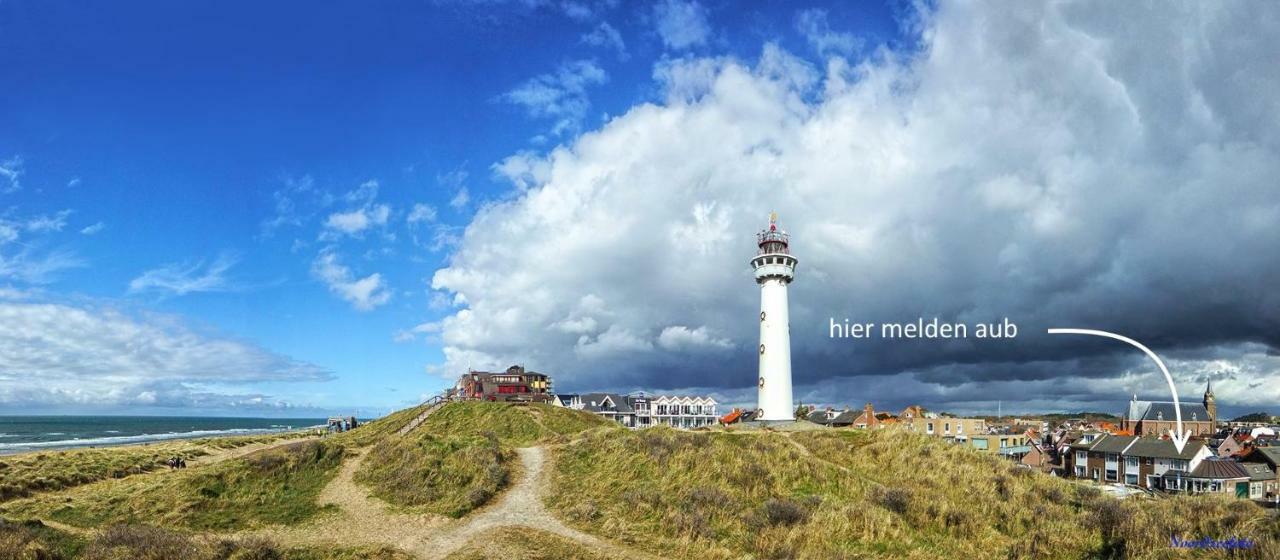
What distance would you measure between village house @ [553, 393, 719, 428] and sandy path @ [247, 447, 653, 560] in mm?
76932

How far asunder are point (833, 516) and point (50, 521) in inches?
1243

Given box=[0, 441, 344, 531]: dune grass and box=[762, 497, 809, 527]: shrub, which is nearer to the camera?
box=[762, 497, 809, 527]: shrub

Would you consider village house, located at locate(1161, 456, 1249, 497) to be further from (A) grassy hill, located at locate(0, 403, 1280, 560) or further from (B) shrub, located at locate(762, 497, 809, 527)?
(B) shrub, located at locate(762, 497, 809, 527)

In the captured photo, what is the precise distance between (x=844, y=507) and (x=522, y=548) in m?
13.5

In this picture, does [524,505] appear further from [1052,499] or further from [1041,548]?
[1052,499]

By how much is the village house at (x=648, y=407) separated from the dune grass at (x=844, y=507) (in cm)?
6985

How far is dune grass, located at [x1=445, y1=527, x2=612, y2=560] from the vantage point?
70.4 feet

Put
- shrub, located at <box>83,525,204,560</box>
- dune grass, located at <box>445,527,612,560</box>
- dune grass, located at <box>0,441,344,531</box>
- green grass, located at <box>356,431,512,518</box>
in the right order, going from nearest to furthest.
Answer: shrub, located at <box>83,525,204,560</box>, dune grass, located at <box>445,527,612,560</box>, dune grass, located at <box>0,441,344,531</box>, green grass, located at <box>356,431,512,518</box>

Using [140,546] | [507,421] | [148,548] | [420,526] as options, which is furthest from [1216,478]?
[140,546]

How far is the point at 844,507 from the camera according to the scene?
2648cm

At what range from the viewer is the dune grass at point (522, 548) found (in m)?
21.5

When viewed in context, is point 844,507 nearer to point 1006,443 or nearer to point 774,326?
A: point 774,326

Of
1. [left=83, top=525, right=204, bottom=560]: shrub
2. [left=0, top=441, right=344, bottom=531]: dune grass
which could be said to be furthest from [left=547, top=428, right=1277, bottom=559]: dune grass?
[left=83, top=525, right=204, bottom=560]: shrub

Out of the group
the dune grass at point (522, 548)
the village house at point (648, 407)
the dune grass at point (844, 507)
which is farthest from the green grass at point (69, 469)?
the village house at point (648, 407)
